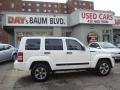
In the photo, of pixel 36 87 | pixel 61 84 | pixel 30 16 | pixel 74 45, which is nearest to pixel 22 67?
pixel 36 87

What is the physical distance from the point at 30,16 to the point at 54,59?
13.0 meters

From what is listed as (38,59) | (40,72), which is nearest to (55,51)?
(38,59)

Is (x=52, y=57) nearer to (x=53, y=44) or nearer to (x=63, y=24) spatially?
(x=53, y=44)

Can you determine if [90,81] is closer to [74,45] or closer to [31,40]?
[74,45]

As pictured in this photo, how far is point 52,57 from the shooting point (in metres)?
8.25

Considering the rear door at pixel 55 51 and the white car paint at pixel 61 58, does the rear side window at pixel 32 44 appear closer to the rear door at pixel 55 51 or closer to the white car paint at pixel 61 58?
the white car paint at pixel 61 58

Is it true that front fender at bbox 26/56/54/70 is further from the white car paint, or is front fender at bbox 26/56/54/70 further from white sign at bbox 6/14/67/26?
white sign at bbox 6/14/67/26

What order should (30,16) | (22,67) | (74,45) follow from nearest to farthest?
(22,67) < (74,45) < (30,16)

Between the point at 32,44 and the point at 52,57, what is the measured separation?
3.29 ft

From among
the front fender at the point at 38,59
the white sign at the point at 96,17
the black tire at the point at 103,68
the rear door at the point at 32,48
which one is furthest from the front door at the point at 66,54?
the white sign at the point at 96,17

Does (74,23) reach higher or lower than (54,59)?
higher

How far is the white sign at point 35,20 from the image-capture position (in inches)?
790

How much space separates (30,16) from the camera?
20453mm

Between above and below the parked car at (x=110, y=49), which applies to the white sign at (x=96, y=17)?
above
